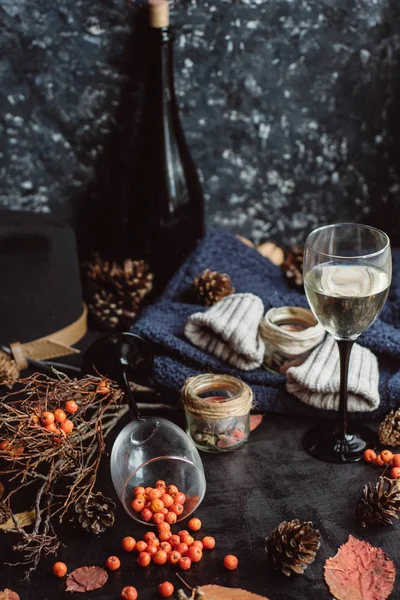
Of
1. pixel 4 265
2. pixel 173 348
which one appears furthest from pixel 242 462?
pixel 4 265

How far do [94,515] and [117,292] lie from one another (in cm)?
53

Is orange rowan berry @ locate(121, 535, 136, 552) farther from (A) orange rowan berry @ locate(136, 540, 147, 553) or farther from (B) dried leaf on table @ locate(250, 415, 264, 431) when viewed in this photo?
(B) dried leaf on table @ locate(250, 415, 264, 431)

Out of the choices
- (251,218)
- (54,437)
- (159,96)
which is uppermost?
(159,96)

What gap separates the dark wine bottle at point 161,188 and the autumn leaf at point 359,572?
71cm

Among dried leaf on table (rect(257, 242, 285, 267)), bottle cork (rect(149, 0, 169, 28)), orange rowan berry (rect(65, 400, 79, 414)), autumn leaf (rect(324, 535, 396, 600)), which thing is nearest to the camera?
autumn leaf (rect(324, 535, 396, 600))

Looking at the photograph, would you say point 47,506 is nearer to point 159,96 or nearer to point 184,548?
point 184,548

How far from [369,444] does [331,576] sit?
0.24 metres

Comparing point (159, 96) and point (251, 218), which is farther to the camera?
point (251, 218)

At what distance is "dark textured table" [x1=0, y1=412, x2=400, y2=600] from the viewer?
751 millimetres

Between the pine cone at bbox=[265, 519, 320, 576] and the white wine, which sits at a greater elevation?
the white wine

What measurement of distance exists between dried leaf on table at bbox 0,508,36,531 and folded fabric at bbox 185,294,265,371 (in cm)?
35

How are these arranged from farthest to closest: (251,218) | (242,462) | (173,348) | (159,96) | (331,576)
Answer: (251,218)
(159,96)
(173,348)
(242,462)
(331,576)

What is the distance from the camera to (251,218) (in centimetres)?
148

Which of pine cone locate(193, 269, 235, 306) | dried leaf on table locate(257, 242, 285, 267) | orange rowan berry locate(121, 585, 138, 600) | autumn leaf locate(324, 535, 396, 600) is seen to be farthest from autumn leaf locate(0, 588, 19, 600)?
dried leaf on table locate(257, 242, 285, 267)
